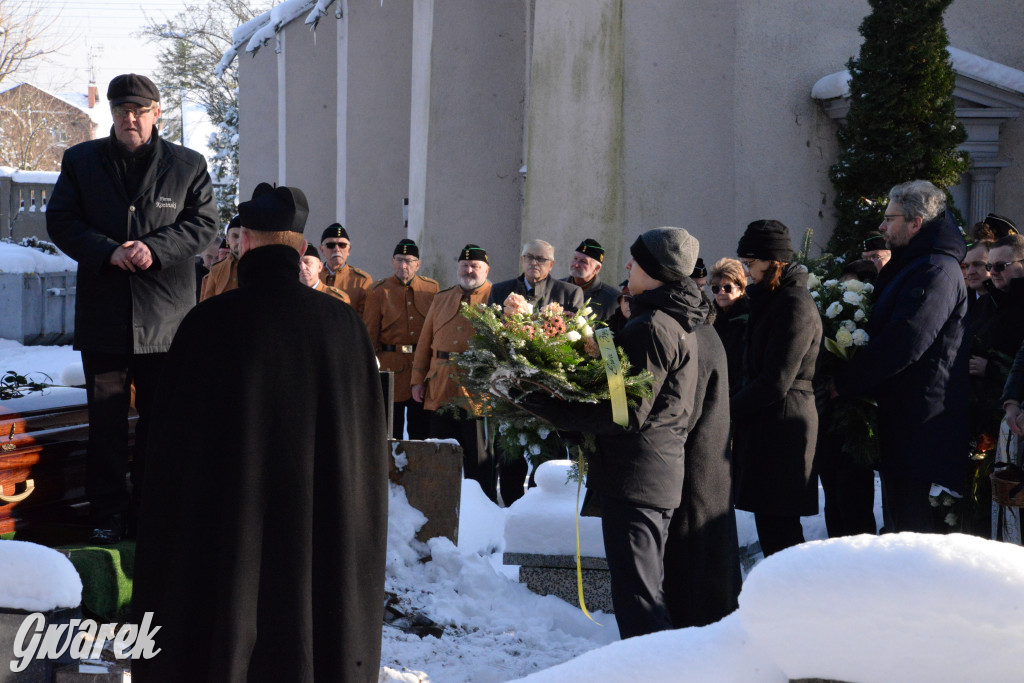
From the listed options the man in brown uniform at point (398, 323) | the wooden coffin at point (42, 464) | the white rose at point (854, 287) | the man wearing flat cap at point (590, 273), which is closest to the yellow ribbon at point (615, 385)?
the white rose at point (854, 287)

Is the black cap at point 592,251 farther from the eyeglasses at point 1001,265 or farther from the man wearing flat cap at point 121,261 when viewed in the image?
the man wearing flat cap at point 121,261

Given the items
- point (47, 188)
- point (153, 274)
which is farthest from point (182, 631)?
point (47, 188)

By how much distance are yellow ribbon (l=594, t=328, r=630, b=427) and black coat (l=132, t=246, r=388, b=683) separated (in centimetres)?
113

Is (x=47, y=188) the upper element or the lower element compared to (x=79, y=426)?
upper

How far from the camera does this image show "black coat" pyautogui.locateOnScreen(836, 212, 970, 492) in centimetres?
489

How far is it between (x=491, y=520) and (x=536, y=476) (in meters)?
0.93

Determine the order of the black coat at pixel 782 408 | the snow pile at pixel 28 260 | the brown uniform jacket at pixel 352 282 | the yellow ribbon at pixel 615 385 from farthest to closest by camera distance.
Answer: the snow pile at pixel 28 260 < the brown uniform jacket at pixel 352 282 < the black coat at pixel 782 408 < the yellow ribbon at pixel 615 385

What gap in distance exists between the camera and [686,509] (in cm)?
429

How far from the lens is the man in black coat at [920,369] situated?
4.90 m

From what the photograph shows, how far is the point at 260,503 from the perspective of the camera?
9.34ft

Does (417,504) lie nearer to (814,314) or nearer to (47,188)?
(814,314)

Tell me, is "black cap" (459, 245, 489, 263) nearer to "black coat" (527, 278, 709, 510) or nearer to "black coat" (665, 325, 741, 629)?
"black coat" (665, 325, 741, 629)

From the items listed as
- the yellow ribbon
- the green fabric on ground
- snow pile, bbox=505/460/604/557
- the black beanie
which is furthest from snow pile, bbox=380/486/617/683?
the black beanie

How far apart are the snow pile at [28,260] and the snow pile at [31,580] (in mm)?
16266
